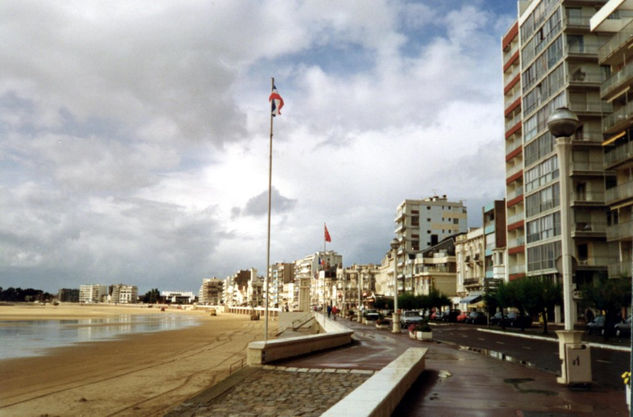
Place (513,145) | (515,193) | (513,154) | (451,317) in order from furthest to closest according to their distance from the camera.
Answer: (451,317)
(513,145)
(513,154)
(515,193)

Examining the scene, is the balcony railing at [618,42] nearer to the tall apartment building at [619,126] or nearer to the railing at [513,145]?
the tall apartment building at [619,126]

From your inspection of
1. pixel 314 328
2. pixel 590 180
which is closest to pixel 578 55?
pixel 590 180

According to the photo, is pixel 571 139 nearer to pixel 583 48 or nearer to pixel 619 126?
pixel 619 126

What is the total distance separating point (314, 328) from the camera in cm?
4775

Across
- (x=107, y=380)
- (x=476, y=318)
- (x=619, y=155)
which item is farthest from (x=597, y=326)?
(x=107, y=380)

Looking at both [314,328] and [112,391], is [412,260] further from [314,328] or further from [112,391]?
[112,391]

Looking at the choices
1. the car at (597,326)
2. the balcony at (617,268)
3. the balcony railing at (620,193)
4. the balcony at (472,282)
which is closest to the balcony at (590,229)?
the balcony railing at (620,193)

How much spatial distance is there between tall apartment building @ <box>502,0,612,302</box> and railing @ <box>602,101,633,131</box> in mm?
5875

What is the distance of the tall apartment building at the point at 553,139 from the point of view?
4938 centimetres

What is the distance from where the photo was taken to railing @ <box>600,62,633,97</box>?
41103 millimetres

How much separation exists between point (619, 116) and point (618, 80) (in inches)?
105

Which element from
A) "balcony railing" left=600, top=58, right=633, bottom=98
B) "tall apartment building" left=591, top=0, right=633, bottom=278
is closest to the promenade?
"tall apartment building" left=591, top=0, right=633, bottom=278

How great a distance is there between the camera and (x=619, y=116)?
142 ft

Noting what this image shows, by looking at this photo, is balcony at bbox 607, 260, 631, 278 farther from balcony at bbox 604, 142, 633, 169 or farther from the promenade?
the promenade
